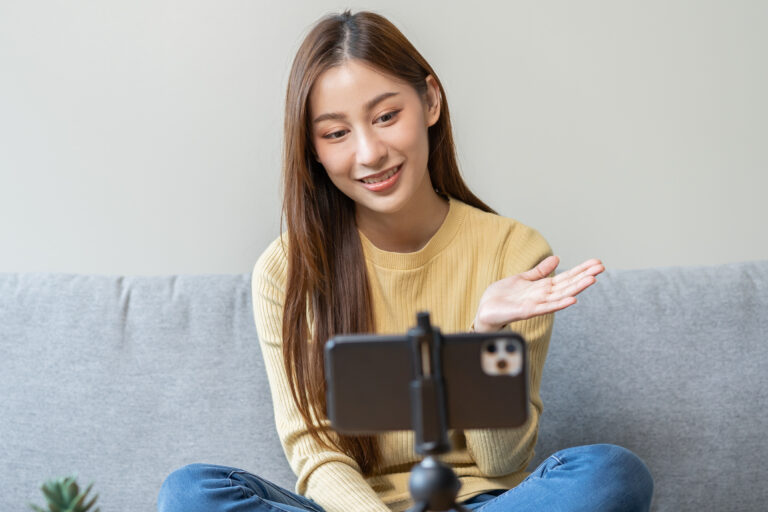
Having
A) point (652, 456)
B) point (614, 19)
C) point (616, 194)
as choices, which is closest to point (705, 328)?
point (652, 456)

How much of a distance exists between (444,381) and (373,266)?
952 millimetres

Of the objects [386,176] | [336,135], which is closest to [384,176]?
[386,176]

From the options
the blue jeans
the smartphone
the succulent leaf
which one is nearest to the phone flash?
the smartphone

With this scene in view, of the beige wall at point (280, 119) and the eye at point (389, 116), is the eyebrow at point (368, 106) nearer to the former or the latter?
the eye at point (389, 116)

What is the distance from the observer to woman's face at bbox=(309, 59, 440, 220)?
4.71ft

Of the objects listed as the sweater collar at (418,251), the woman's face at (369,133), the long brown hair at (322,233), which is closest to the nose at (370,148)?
the woman's face at (369,133)

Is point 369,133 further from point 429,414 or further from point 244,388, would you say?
point 429,414

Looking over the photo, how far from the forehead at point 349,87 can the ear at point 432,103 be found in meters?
0.11

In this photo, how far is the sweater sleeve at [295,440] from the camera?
1355mm

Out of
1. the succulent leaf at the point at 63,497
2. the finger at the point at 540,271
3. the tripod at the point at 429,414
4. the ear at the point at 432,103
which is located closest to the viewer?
the succulent leaf at the point at 63,497

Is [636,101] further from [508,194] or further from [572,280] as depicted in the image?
[572,280]

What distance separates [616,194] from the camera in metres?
2.09

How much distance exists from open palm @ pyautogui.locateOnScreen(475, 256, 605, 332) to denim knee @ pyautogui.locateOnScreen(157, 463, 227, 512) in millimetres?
460

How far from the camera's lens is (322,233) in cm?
157
